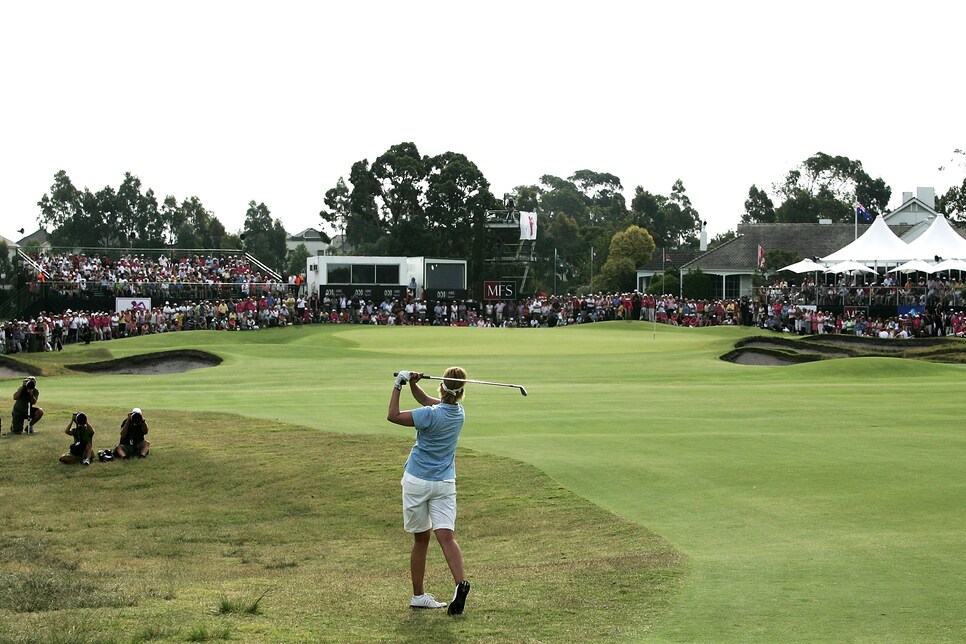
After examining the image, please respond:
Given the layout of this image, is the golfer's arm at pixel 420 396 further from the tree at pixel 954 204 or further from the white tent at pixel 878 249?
the tree at pixel 954 204

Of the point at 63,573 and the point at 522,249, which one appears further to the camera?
the point at 522,249

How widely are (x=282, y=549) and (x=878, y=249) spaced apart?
59393 mm

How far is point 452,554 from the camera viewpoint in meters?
10.1

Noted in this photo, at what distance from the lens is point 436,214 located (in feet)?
341

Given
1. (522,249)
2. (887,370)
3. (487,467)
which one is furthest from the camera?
(522,249)

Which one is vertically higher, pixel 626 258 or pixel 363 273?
pixel 626 258

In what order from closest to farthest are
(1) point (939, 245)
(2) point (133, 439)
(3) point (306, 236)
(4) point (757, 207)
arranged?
1. (2) point (133, 439)
2. (1) point (939, 245)
3. (4) point (757, 207)
4. (3) point (306, 236)

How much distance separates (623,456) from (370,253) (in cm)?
9061

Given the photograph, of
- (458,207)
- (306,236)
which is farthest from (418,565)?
(306,236)

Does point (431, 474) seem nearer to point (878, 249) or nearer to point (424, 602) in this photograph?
point (424, 602)

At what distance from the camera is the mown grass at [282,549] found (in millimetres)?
9320

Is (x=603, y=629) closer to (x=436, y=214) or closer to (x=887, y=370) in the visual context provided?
(x=887, y=370)

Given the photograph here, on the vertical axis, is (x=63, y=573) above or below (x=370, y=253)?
below

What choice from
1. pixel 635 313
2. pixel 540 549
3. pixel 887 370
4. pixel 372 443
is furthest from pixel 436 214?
pixel 540 549
